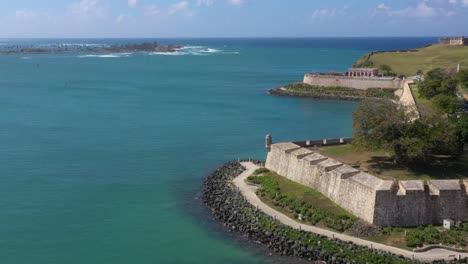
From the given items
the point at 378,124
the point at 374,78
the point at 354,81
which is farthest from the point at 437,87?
the point at 354,81

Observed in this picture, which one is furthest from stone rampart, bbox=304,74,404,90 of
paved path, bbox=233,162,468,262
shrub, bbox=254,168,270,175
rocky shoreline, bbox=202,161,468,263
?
rocky shoreline, bbox=202,161,468,263

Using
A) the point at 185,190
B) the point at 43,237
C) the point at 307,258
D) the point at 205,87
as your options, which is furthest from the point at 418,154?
the point at 205,87

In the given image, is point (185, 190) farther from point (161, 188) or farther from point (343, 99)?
point (343, 99)

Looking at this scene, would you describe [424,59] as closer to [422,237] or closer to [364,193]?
[364,193]

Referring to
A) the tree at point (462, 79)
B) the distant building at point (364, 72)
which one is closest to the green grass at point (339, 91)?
the distant building at point (364, 72)

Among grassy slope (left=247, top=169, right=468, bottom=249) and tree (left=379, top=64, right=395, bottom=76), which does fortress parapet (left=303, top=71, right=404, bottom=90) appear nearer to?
tree (left=379, top=64, right=395, bottom=76)
